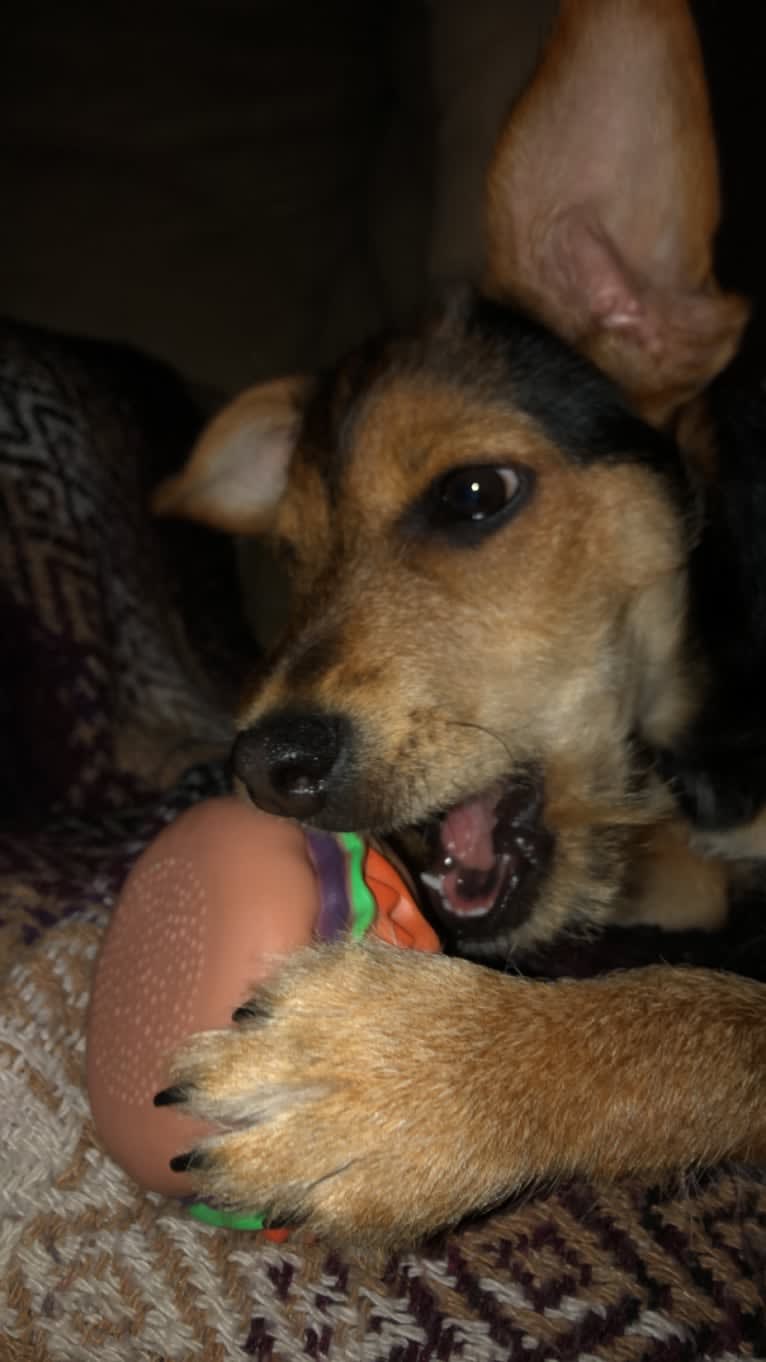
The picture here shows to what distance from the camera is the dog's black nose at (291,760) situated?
128cm

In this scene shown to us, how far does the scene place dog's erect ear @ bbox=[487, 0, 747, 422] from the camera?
1.43m

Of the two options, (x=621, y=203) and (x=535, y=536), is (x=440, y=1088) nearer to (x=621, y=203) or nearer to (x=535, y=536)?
(x=535, y=536)

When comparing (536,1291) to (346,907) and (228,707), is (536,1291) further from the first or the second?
(228,707)

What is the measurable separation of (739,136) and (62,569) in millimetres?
1469

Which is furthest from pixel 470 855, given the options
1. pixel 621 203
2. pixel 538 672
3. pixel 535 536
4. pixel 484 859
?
pixel 621 203

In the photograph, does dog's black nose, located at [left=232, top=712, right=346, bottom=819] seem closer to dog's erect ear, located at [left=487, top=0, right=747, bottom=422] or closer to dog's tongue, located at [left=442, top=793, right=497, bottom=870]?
dog's tongue, located at [left=442, top=793, right=497, bottom=870]

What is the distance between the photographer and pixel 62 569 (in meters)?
2.04

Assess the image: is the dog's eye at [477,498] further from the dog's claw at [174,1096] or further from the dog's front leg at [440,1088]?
the dog's claw at [174,1096]

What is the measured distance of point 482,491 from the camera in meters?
1.53

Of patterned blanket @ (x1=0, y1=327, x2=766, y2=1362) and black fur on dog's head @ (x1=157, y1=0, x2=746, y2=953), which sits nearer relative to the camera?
patterned blanket @ (x1=0, y1=327, x2=766, y2=1362)

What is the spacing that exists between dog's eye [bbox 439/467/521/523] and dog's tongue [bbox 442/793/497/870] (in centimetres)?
39

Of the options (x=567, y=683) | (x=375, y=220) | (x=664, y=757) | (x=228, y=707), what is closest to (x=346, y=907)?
(x=567, y=683)

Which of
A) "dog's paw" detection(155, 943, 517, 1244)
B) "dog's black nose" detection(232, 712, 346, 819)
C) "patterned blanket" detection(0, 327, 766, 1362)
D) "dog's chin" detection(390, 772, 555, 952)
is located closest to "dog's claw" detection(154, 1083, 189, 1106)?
"dog's paw" detection(155, 943, 517, 1244)

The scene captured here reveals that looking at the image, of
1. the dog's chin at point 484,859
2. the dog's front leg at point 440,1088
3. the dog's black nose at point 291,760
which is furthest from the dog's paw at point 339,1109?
the dog's chin at point 484,859
